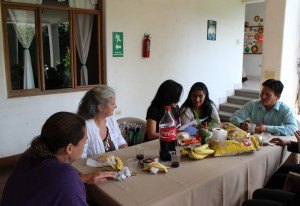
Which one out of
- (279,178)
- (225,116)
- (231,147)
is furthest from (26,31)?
(225,116)

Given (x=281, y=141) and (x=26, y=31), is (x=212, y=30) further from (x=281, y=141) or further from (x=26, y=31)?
(x=281, y=141)

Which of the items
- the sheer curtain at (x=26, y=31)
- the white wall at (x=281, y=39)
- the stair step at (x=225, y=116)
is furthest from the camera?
the stair step at (x=225, y=116)

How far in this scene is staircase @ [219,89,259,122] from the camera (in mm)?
6227

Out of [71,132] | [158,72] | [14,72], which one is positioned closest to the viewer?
[71,132]

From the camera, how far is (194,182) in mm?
1497

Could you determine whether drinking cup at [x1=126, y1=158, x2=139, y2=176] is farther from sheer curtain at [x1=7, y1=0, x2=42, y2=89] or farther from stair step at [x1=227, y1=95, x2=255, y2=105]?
stair step at [x1=227, y1=95, x2=255, y2=105]

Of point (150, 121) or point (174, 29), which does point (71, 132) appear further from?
point (174, 29)

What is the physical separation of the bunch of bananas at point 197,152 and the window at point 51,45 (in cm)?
272

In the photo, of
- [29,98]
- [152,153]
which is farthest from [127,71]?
[152,153]

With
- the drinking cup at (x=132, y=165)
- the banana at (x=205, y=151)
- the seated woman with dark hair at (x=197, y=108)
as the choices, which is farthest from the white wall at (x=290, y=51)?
the drinking cup at (x=132, y=165)

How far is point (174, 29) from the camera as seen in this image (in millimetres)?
5207

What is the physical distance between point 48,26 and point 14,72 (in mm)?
808

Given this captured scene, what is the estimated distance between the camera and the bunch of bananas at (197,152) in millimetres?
1801

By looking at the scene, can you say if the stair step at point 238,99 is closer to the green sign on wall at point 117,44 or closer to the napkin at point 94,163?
the green sign on wall at point 117,44
